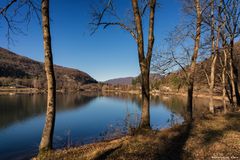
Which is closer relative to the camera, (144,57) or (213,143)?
(213,143)

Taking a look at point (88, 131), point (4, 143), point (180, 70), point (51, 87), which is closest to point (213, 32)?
point (180, 70)

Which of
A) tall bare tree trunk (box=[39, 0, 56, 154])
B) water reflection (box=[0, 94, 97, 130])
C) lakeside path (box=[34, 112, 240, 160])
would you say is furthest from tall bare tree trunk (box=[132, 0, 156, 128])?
water reflection (box=[0, 94, 97, 130])

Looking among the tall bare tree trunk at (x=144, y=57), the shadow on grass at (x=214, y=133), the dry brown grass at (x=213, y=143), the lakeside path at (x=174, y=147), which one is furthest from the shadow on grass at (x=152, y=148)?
the tall bare tree trunk at (x=144, y=57)

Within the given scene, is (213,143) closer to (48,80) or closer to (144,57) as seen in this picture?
(144,57)

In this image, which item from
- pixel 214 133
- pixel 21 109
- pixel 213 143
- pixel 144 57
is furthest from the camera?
pixel 21 109

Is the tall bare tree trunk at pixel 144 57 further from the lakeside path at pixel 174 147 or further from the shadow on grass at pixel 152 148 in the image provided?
the shadow on grass at pixel 152 148

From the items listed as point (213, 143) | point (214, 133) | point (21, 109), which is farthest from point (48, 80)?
point (21, 109)

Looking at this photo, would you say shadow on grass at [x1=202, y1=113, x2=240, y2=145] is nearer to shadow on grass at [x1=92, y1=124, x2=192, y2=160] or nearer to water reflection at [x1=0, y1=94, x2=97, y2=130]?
shadow on grass at [x1=92, y1=124, x2=192, y2=160]

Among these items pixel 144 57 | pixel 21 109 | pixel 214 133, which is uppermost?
pixel 144 57

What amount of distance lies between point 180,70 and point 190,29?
269cm

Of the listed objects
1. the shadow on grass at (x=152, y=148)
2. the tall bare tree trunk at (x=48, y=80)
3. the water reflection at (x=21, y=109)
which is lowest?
the water reflection at (x=21, y=109)

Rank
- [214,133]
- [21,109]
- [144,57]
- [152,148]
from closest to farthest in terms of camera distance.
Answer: [152,148] → [214,133] → [144,57] → [21,109]

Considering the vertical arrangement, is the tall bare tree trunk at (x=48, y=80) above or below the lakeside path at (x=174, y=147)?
above

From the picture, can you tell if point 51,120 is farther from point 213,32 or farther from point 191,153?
point 213,32
